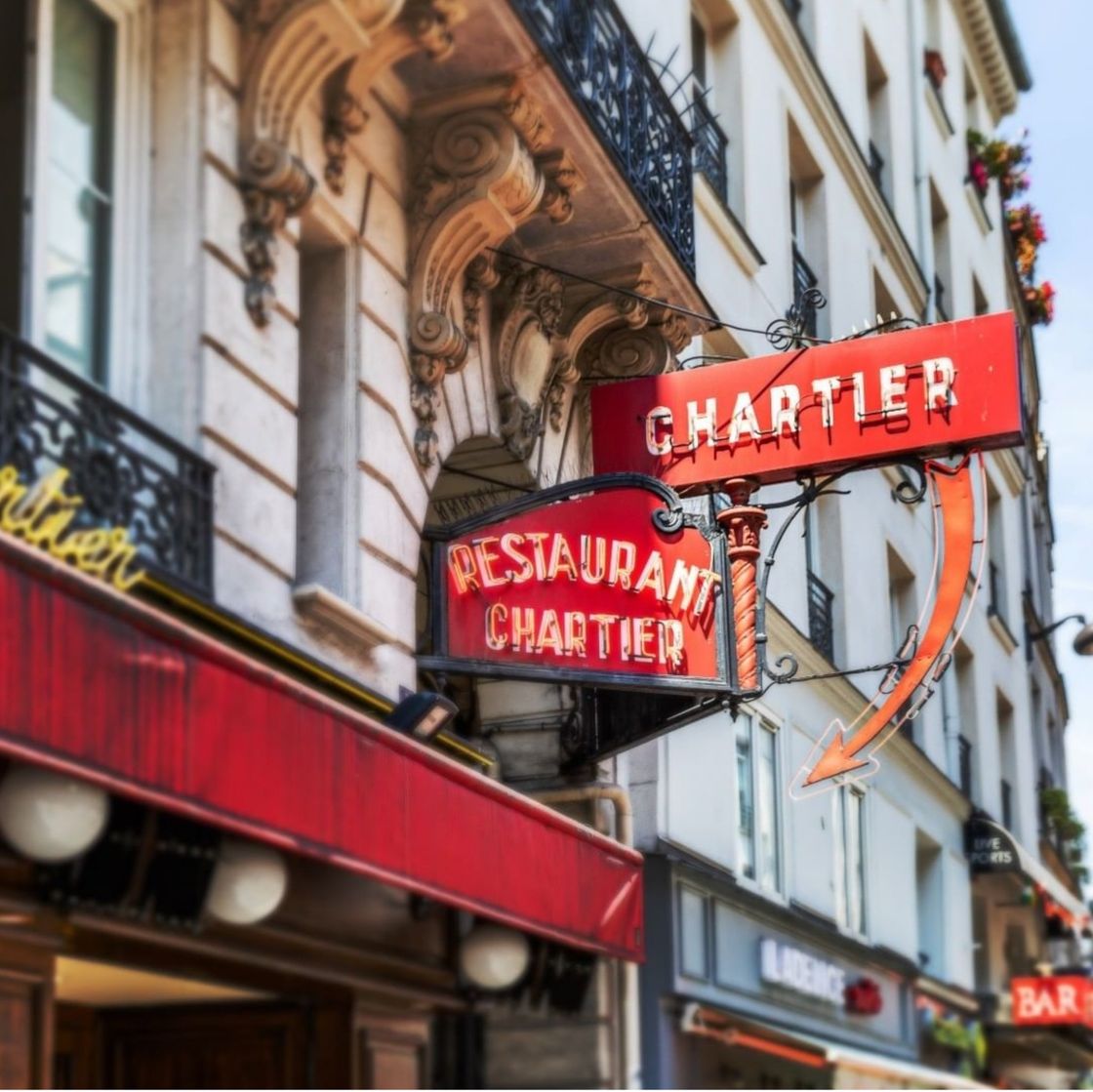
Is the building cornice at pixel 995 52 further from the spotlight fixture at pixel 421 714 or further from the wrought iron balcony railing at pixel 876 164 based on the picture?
the spotlight fixture at pixel 421 714

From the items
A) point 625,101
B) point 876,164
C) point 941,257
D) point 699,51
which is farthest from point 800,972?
point 941,257

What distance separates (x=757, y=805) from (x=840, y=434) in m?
6.09

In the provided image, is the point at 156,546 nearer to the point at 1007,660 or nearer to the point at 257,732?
the point at 257,732

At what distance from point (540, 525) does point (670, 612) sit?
3.14ft

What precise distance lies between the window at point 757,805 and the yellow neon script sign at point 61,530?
10.2 m

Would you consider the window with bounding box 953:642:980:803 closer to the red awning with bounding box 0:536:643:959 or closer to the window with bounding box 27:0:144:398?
the red awning with bounding box 0:536:643:959

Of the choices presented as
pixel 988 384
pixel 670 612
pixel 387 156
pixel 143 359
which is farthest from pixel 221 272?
pixel 988 384

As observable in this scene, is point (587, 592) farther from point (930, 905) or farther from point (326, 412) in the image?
point (930, 905)

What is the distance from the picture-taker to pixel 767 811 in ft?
61.2

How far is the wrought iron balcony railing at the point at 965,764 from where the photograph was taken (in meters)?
28.2

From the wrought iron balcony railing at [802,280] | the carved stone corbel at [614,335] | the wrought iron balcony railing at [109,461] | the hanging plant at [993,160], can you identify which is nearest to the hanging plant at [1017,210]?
the hanging plant at [993,160]

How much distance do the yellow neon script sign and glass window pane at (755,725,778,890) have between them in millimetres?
10725

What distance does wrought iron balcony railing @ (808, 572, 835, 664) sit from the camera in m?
20.8

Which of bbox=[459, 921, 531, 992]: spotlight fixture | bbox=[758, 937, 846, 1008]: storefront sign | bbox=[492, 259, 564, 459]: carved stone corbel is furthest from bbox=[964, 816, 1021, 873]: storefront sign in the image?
bbox=[459, 921, 531, 992]: spotlight fixture
